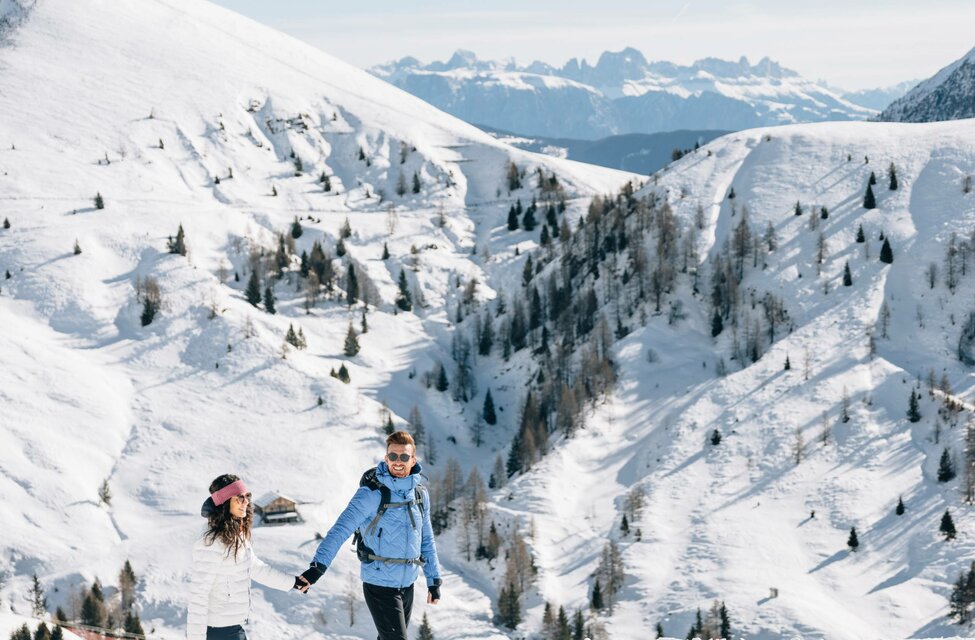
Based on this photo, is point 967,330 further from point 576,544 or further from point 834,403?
point 576,544

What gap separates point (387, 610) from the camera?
19094 mm

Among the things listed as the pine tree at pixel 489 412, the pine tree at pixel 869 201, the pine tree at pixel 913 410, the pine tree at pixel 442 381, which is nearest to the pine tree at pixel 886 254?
the pine tree at pixel 869 201

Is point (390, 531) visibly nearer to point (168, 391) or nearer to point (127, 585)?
point (127, 585)

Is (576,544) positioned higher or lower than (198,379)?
lower

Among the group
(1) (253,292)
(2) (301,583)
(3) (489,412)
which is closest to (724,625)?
(3) (489,412)

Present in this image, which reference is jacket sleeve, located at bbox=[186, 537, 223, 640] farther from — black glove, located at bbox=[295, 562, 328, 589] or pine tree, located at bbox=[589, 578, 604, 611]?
pine tree, located at bbox=[589, 578, 604, 611]

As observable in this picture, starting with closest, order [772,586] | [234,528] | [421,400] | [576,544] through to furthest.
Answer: [234,528] → [772,586] → [576,544] → [421,400]

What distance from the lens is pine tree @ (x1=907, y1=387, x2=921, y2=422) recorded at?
5177 inches

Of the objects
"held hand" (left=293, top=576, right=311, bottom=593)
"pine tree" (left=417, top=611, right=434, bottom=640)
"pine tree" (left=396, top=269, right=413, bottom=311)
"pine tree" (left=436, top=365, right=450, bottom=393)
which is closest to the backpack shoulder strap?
"held hand" (left=293, top=576, right=311, bottom=593)

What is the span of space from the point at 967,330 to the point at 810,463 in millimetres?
37348

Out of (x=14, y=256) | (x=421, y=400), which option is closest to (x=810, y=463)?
(x=421, y=400)

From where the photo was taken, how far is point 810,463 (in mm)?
129750

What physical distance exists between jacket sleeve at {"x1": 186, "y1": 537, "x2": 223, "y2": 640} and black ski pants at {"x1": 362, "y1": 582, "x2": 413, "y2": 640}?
10.7 feet

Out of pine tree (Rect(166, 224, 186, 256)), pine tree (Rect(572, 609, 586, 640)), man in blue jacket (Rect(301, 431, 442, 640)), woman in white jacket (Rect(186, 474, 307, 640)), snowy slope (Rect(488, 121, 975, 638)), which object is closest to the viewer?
woman in white jacket (Rect(186, 474, 307, 640))
